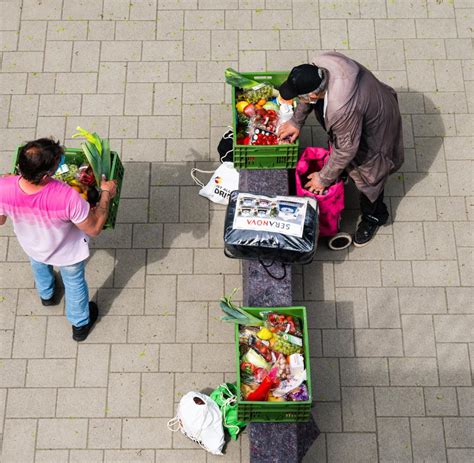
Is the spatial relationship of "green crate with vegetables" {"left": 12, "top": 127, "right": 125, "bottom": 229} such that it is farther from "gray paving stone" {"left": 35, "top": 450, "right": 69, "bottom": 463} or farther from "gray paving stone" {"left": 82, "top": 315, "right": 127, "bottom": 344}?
"gray paving stone" {"left": 35, "top": 450, "right": 69, "bottom": 463}

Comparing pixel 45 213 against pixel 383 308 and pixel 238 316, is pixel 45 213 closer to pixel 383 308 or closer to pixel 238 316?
pixel 238 316

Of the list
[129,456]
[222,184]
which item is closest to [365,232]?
[222,184]

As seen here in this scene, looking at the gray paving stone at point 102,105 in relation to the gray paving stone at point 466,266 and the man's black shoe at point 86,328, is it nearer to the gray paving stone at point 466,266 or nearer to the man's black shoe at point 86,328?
the man's black shoe at point 86,328

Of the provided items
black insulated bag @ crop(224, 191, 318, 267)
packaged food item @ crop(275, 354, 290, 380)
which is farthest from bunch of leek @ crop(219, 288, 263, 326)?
black insulated bag @ crop(224, 191, 318, 267)

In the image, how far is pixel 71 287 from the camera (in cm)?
549

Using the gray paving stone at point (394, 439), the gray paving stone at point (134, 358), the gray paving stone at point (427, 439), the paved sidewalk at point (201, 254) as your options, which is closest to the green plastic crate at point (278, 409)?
the paved sidewalk at point (201, 254)

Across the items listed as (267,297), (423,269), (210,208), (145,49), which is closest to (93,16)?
(145,49)

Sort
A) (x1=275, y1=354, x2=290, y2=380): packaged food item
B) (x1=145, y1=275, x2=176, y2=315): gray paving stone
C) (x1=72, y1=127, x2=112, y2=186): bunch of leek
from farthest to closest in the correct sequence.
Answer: (x1=145, y1=275, x2=176, y2=315): gray paving stone
(x1=72, y1=127, x2=112, y2=186): bunch of leek
(x1=275, y1=354, x2=290, y2=380): packaged food item

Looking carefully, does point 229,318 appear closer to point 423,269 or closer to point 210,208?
point 210,208

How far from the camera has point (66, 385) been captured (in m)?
5.80

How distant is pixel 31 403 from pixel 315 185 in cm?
315

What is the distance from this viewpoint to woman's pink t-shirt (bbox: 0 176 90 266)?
454 centimetres

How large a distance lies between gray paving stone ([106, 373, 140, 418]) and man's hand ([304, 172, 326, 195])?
2279mm

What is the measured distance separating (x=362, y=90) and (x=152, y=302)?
2.75 meters
